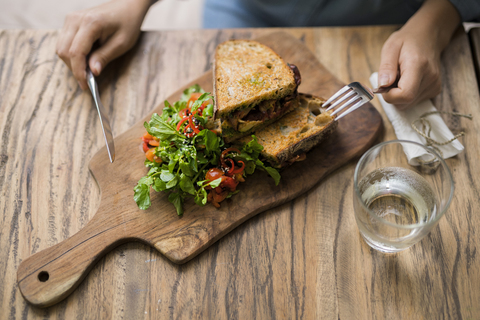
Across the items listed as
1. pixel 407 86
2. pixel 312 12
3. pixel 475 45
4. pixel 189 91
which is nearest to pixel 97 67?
pixel 189 91

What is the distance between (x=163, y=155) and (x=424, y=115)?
1.54m

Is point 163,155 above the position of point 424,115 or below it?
above

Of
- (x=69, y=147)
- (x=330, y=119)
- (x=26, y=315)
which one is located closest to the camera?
(x=26, y=315)

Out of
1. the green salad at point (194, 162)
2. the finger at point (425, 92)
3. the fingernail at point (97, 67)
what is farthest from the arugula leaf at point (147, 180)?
the finger at point (425, 92)

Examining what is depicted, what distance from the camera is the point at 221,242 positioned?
6.15 ft

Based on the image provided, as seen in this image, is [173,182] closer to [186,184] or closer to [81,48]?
[186,184]

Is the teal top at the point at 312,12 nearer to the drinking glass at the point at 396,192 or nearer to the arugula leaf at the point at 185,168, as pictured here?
the drinking glass at the point at 396,192

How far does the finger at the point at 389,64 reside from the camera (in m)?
2.04

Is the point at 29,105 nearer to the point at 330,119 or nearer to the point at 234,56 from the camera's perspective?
the point at 234,56

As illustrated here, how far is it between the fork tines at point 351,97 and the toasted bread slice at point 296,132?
59 millimetres

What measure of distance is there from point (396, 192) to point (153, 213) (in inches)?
50.2

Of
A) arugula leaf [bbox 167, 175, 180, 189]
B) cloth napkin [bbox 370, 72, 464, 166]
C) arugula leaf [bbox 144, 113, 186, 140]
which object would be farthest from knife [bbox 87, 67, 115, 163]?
cloth napkin [bbox 370, 72, 464, 166]

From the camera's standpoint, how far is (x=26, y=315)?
1704 millimetres

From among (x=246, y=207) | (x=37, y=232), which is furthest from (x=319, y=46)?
(x=37, y=232)
